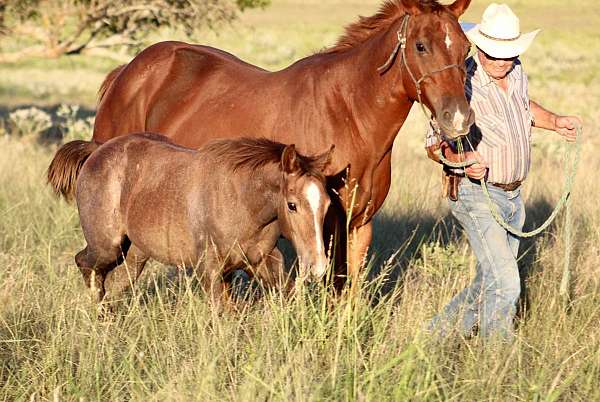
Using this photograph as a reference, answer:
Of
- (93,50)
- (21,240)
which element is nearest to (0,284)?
(21,240)

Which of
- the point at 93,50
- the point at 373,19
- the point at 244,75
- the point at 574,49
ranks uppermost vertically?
the point at 373,19

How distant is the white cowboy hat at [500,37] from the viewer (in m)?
5.16

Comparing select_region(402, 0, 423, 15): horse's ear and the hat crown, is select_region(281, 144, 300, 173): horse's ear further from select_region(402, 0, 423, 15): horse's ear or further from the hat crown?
the hat crown

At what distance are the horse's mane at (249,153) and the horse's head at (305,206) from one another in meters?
0.07

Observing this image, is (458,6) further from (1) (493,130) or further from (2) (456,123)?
(2) (456,123)

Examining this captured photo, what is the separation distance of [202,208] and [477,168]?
1555mm

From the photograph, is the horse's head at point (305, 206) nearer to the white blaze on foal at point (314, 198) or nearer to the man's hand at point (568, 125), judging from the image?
the white blaze on foal at point (314, 198)

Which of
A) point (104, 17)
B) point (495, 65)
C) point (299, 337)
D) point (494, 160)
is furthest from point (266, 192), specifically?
point (104, 17)

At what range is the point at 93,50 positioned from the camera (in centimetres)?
1418

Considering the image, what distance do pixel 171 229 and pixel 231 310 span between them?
75 cm

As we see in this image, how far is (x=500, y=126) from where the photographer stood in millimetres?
5301

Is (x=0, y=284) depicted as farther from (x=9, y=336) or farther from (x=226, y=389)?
(x=226, y=389)

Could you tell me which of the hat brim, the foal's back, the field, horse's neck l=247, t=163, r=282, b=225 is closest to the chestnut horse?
the hat brim

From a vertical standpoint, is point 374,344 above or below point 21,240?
above
